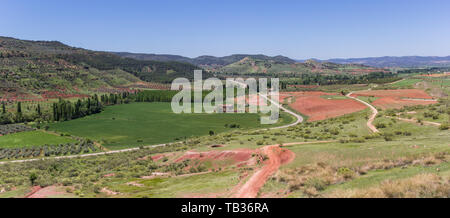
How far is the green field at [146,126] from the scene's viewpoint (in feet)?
241

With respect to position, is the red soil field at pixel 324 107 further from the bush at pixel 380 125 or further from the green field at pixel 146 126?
the bush at pixel 380 125

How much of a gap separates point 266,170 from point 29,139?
76.1 metres

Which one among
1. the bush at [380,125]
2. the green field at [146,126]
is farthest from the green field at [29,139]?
the bush at [380,125]

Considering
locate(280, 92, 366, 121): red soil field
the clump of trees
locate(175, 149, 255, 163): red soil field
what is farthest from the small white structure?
locate(175, 149, 255, 163): red soil field

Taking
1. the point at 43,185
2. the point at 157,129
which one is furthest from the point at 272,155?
the point at 157,129

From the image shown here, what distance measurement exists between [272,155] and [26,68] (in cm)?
23137

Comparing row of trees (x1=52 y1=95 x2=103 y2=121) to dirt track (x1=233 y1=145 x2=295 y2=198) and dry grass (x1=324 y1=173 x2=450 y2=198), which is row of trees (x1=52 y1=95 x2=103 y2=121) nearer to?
dirt track (x1=233 y1=145 x2=295 y2=198)

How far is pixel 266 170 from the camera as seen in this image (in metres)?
23.4

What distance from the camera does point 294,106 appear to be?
112 metres

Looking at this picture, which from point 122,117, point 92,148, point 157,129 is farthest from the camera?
point 122,117

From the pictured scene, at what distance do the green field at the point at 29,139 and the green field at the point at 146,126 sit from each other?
244 inches
